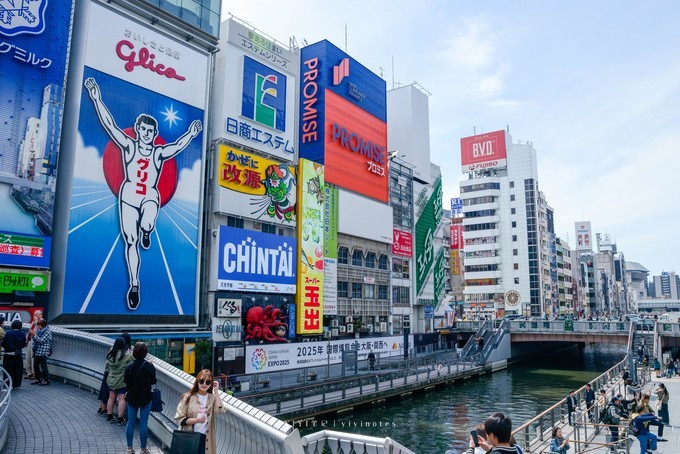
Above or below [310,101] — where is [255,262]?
below

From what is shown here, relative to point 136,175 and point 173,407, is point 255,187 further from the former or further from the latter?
point 173,407

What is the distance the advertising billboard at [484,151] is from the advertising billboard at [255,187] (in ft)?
237

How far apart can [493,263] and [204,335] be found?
274 ft

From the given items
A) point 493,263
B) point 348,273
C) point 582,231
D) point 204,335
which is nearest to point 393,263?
point 348,273

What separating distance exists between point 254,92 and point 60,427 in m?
36.4

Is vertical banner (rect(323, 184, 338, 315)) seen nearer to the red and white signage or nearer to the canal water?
the canal water

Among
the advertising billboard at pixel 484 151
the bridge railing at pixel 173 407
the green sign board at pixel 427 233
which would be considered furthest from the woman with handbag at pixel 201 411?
the advertising billboard at pixel 484 151

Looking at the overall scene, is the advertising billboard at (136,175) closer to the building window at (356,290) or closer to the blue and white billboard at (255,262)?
the blue and white billboard at (255,262)

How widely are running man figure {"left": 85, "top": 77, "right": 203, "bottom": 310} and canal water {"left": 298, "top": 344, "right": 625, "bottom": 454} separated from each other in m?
15.0

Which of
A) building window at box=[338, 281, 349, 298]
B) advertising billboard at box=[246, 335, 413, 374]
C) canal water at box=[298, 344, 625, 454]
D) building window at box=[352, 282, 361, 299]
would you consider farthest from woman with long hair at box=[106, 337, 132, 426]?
building window at box=[352, 282, 361, 299]

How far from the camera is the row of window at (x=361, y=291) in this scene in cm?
5291

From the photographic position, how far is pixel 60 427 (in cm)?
1033

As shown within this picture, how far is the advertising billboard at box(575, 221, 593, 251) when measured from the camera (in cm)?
16362

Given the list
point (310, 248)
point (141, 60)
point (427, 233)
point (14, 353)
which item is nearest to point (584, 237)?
point (427, 233)
